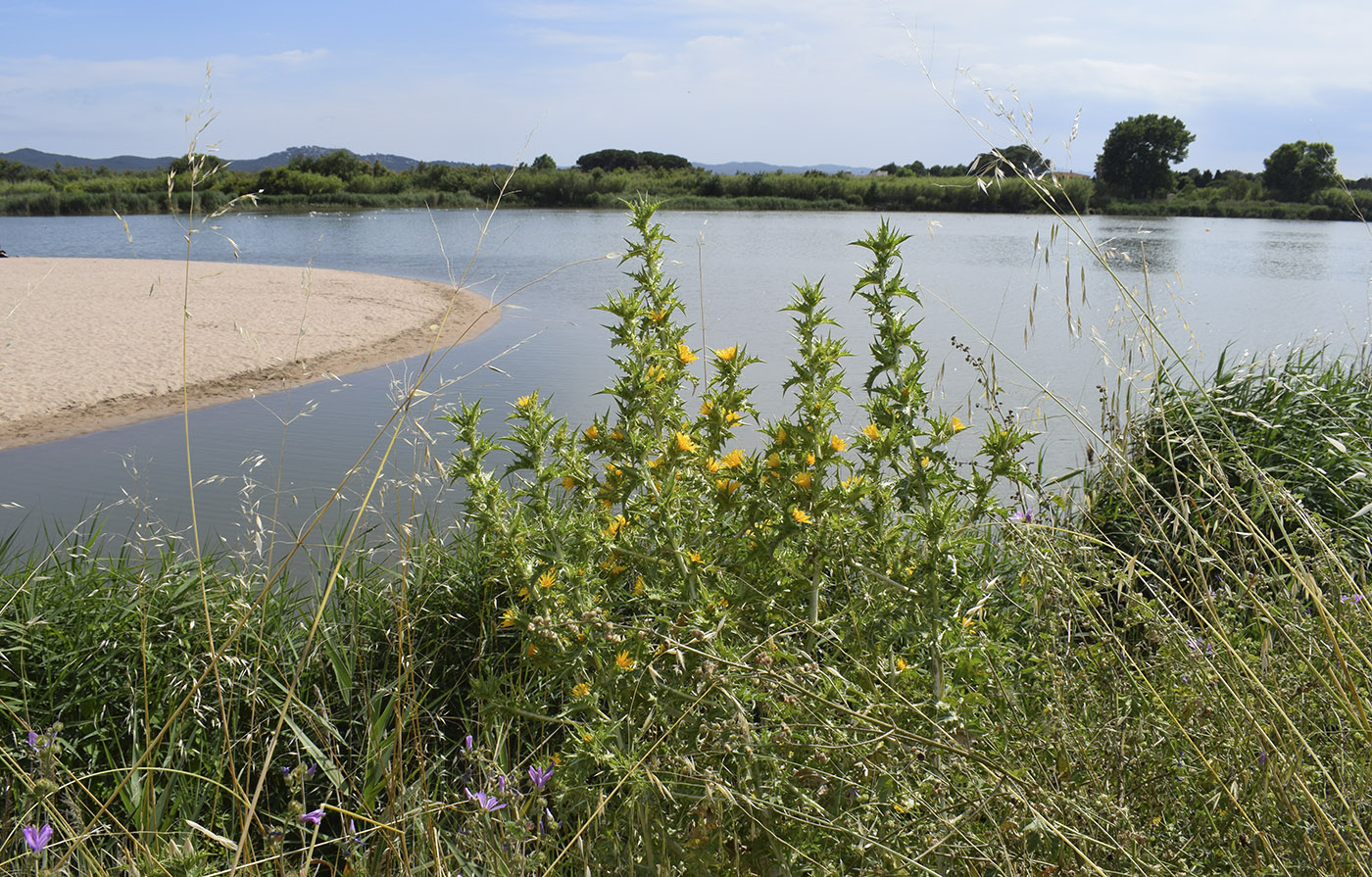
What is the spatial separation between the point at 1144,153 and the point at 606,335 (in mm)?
16353

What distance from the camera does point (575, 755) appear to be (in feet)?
4.27

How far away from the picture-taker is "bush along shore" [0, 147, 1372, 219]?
83.4 feet

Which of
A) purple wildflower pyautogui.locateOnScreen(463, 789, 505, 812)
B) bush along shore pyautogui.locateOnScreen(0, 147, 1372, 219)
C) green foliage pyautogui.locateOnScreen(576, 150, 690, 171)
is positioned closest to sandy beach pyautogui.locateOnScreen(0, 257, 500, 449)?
purple wildflower pyautogui.locateOnScreen(463, 789, 505, 812)

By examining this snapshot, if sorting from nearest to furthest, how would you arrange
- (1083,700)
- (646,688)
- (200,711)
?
(646,688) → (1083,700) → (200,711)

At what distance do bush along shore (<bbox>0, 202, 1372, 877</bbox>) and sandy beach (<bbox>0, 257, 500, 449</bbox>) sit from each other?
2.23 meters

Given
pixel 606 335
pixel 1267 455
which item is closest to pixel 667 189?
pixel 606 335

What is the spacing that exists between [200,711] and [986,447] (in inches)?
82.2

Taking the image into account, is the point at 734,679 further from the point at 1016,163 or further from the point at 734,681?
the point at 1016,163

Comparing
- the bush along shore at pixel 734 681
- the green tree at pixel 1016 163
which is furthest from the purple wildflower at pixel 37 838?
the green tree at pixel 1016 163

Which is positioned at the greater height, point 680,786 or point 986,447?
point 986,447

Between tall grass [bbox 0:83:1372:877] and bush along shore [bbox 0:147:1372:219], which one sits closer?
tall grass [bbox 0:83:1372:877]

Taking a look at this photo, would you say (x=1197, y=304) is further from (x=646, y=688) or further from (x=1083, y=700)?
(x=646, y=688)

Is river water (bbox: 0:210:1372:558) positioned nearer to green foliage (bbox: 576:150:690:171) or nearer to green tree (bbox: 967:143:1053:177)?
green tree (bbox: 967:143:1053:177)

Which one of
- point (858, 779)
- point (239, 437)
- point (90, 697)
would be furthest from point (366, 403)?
point (858, 779)
